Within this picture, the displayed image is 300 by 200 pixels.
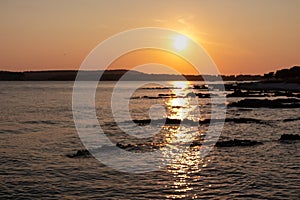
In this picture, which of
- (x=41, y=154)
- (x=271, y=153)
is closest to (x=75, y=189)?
(x=41, y=154)

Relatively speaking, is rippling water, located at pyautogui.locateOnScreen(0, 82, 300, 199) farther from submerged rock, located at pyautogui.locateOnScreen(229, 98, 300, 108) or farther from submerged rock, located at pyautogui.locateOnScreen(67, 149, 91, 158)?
submerged rock, located at pyautogui.locateOnScreen(229, 98, 300, 108)

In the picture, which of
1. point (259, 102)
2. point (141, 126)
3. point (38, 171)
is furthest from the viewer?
point (259, 102)

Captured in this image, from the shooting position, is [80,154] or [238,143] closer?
[80,154]

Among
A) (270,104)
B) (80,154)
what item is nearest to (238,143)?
(80,154)

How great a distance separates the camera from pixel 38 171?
2125 centimetres

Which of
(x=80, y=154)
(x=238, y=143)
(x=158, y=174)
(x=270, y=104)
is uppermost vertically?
(x=270, y=104)

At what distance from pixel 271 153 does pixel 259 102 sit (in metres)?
48.9

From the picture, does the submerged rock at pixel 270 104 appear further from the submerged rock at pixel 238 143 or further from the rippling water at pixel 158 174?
the submerged rock at pixel 238 143

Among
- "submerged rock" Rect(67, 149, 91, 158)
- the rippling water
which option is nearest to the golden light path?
the rippling water

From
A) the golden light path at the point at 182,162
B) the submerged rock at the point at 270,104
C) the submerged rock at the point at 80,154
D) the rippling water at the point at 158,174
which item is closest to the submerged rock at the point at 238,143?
the rippling water at the point at 158,174

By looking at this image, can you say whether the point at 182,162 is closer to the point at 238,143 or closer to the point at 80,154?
the point at 80,154

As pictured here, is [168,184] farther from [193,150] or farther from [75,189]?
[193,150]

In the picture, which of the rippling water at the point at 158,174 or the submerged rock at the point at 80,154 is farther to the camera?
the submerged rock at the point at 80,154

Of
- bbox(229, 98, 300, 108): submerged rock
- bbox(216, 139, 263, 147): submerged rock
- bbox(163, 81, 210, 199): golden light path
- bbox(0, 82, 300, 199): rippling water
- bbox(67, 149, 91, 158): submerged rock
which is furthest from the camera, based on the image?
bbox(229, 98, 300, 108): submerged rock
